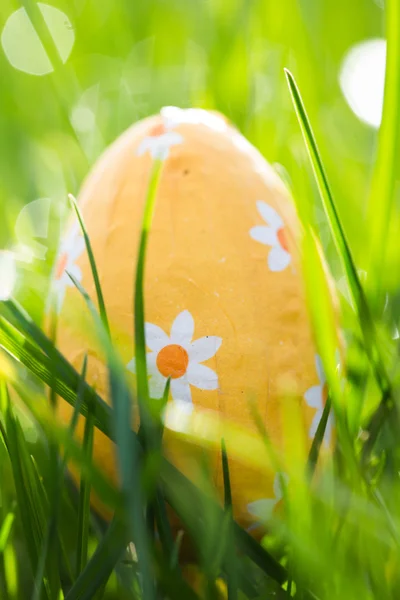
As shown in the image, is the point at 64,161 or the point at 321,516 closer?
the point at 321,516

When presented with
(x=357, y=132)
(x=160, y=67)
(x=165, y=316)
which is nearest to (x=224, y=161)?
(x=165, y=316)

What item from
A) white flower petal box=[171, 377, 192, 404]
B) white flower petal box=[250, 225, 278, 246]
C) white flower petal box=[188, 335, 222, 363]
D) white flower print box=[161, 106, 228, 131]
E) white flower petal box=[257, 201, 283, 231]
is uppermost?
white flower print box=[161, 106, 228, 131]

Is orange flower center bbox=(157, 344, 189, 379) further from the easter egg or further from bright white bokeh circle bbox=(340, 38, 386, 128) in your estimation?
bright white bokeh circle bbox=(340, 38, 386, 128)

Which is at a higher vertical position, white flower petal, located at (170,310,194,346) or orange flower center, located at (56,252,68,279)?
orange flower center, located at (56,252,68,279)

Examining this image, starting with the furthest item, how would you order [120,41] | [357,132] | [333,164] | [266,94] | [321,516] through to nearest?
[120,41] < [357,132] < [266,94] < [333,164] < [321,516]

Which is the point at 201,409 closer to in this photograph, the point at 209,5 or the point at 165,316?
the point at 165,316

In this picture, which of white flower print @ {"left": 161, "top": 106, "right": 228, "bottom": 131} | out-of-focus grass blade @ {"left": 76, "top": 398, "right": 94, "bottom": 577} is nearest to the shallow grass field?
out-of-focus grass blade @ {"left": 76, "top": 398, "right": 94, "bottom": 577}

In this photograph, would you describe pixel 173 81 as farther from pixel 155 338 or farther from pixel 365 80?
pixel 155 338

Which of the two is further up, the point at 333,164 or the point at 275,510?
the point at 333,164

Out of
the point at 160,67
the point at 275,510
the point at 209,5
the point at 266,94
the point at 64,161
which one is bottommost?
the point at 275,510
